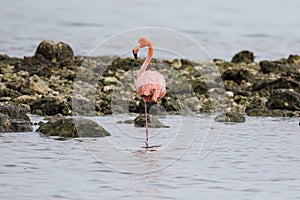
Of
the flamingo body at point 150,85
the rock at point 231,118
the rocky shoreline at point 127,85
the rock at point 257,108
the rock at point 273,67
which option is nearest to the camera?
the flamingo body at point 150,85

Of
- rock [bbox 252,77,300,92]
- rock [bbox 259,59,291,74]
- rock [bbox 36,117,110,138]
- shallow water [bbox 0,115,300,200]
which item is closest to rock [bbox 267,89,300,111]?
rock [bbox 252,77,300,92]

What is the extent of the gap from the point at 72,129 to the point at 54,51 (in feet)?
48.7

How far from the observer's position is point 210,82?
2767 cm

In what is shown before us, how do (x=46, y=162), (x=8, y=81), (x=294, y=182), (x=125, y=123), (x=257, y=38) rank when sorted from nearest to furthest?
(x=294, y=182) → (x=46, y=162) → (x=125, y=123) → (x=8, y=81) → (x=257, y=38)

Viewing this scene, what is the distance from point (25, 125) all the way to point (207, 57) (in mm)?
18488

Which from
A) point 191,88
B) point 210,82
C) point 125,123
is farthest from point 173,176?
point 210,82

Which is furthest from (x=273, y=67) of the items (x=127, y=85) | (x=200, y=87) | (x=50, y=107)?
(x=50, y=107)

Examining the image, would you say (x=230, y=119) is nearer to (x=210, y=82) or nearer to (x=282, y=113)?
(x=282, y=113)

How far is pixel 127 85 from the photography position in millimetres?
25609

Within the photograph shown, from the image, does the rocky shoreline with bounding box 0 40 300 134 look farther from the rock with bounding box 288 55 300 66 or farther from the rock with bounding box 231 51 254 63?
the rock with bounding box 231 51 254 63

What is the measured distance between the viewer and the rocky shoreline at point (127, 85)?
2231 centimetres

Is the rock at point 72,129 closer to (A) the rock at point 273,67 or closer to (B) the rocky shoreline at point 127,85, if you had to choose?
(B) the rocky shoreline at point 127,85

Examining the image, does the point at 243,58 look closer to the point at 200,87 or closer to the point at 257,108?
the point at 200,87

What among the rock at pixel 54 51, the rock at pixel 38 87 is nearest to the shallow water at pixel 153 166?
the rock at pixel 38 87
